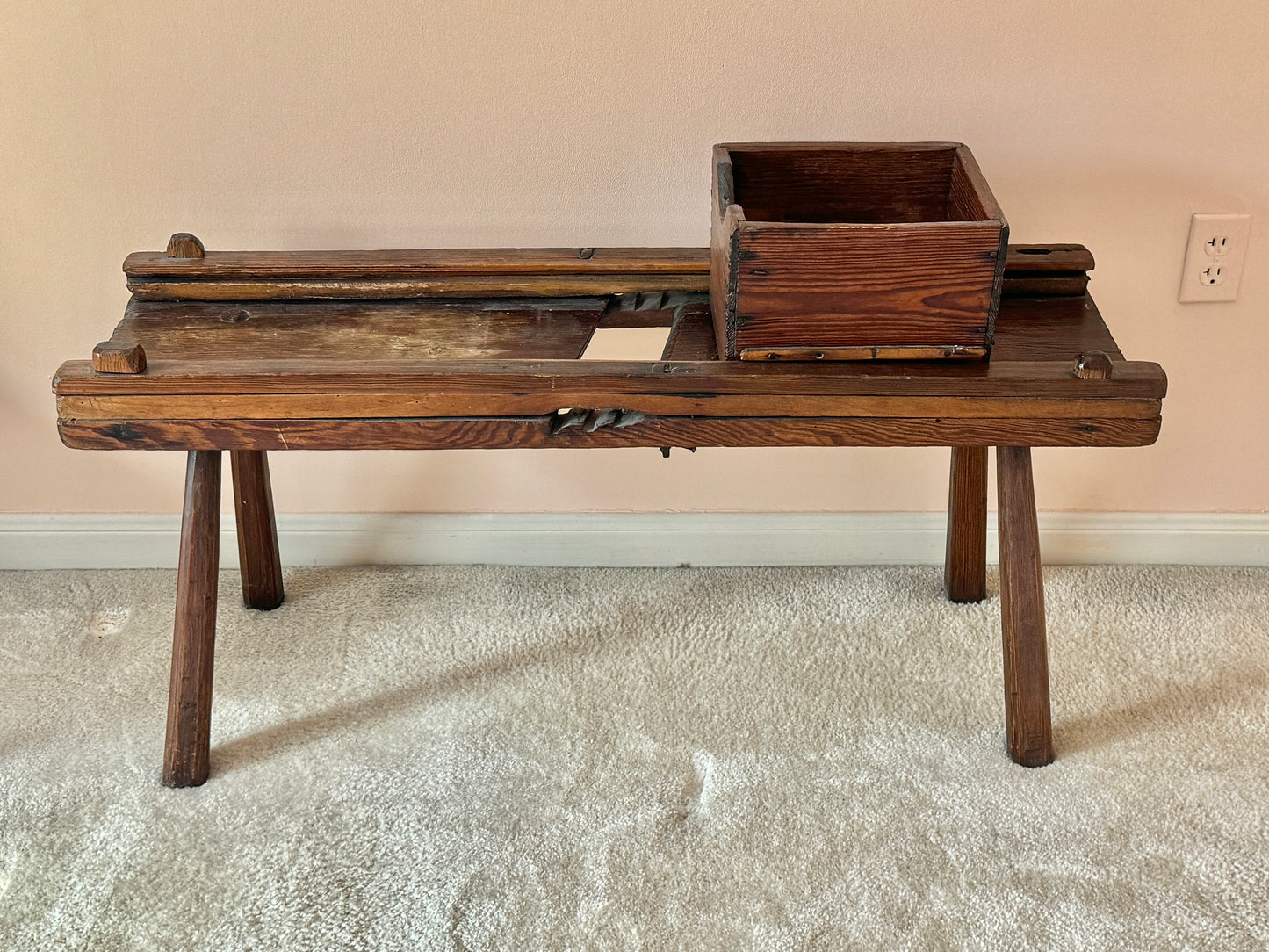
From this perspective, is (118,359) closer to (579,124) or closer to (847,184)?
(579,124)

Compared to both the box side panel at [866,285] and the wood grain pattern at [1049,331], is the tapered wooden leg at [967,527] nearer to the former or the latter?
the wood grain pattern at [1049,331]

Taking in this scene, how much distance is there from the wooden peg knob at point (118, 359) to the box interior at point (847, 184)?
0.61 m

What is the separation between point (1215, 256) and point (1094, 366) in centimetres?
49

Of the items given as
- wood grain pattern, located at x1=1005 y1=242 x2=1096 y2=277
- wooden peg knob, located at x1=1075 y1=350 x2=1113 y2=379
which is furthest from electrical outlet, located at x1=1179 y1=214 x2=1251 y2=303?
wooden peg knob, located at x1=1075 y1=350 x2=1113 y2=379

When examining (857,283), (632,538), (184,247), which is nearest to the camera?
(857,283)

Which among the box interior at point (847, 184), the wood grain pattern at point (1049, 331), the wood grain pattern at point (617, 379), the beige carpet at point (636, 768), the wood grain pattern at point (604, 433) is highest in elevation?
the box interior at point (847, 184)

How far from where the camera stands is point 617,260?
1.31 m

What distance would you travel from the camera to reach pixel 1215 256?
1459mm

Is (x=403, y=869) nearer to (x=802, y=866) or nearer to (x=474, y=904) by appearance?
(x=474, y=904)

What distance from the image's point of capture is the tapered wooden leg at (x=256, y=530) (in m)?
1.47

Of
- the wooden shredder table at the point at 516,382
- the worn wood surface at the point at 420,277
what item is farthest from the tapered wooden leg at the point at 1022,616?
the worn wood surface at the point at 420,277

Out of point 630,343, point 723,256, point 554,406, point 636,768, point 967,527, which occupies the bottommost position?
point 636,768

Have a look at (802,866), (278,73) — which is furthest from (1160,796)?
(278,73)

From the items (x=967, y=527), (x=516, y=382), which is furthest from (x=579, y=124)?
(x=967, y=527)
